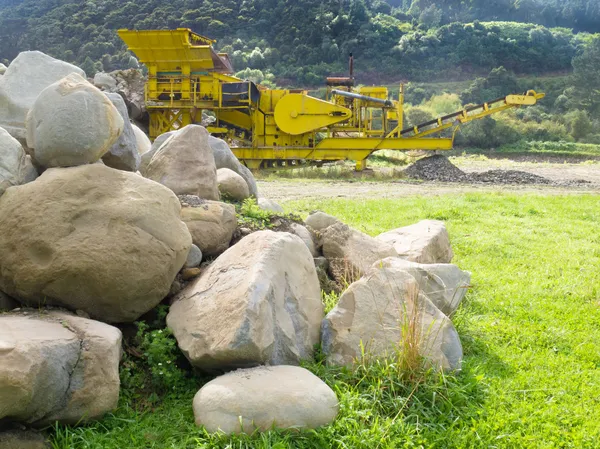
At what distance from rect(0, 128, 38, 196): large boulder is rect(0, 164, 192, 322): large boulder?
0.47 ft

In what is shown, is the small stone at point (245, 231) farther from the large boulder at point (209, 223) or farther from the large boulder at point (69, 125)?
the large boulder at point (69, 125)

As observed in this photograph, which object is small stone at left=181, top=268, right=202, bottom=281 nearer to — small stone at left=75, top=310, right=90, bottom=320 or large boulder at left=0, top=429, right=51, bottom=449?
small stone at left=75, top=310, right=90, bottom=320

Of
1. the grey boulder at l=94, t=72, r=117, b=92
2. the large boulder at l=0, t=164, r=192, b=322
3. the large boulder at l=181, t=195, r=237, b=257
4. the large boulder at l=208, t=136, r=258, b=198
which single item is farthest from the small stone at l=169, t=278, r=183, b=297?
the grey boulder at l=94, t=72, r=117, b=92

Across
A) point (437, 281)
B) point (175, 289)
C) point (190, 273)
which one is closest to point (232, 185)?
point (190, 273)

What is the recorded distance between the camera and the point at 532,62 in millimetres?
69625

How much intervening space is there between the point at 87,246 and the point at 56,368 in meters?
0.87

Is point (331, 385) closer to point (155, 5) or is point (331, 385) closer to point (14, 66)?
point (14, 66)

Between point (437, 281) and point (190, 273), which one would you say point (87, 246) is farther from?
point (437, 281)

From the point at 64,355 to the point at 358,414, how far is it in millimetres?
1663

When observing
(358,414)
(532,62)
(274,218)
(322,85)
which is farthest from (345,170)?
Result: (532,62)

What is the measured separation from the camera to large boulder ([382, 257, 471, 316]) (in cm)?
503

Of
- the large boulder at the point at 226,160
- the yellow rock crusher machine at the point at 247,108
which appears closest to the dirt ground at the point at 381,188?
the yellow rock crusher machine at the point at 247,108

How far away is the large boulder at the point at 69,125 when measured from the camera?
436 centimetres

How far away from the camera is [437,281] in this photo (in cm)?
512
